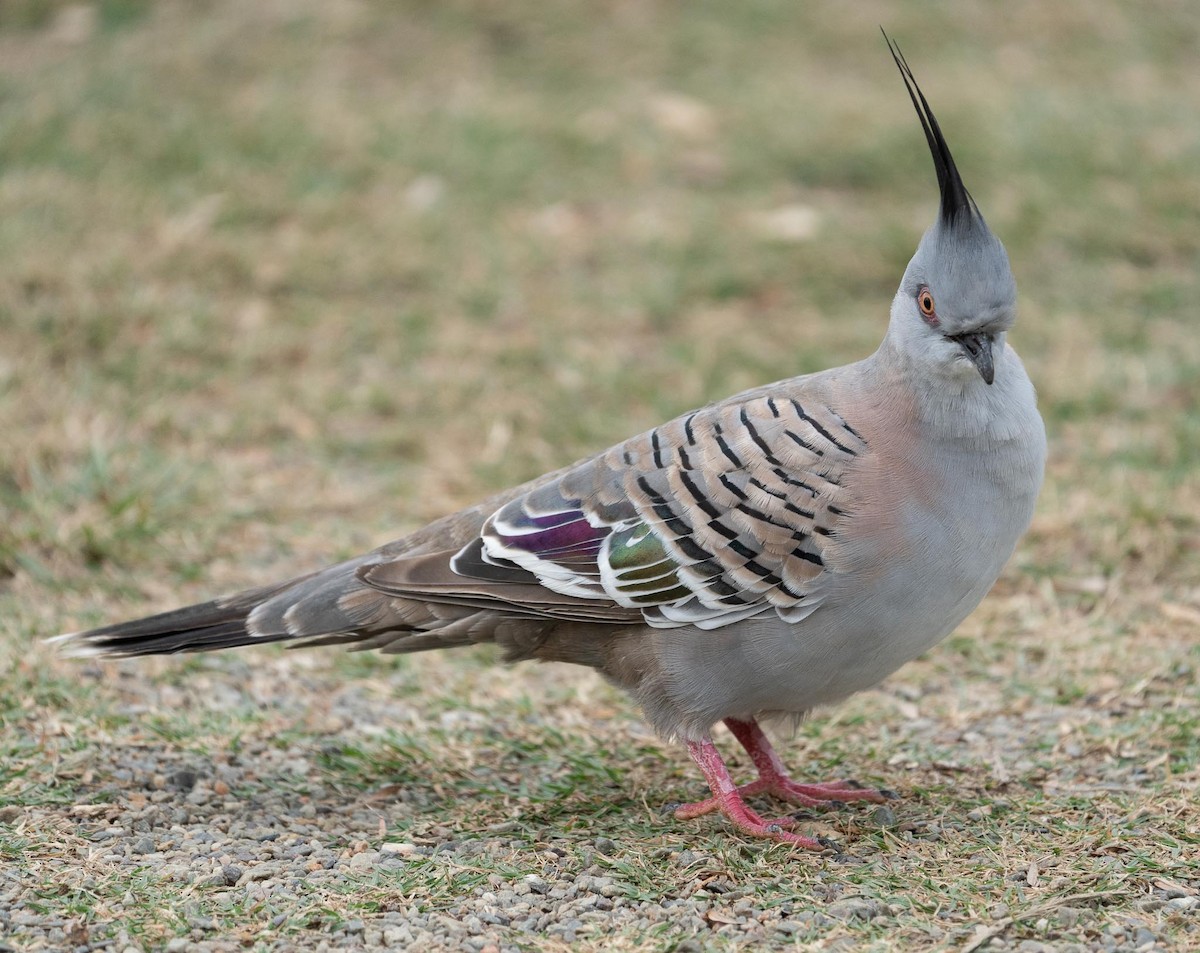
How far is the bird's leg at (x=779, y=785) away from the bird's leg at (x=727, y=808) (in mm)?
152

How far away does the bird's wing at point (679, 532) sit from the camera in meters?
3.53

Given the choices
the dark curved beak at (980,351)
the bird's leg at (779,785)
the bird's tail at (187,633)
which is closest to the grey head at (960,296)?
the dark curved beak at (980,351)

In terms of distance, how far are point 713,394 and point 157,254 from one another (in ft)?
9.21

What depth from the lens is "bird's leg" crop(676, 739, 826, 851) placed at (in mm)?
3572

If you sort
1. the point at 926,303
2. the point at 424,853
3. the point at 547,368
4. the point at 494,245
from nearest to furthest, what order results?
the point at 424,853 → the point at 926,303 → the point at 547,368 → the point at 494,245

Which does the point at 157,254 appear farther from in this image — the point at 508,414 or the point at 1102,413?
the point at 1102,413

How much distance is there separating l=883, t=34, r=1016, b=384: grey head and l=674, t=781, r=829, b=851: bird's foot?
1.15 meters

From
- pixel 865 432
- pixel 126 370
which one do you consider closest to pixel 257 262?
pixel 126 370

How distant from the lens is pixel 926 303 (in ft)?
11.8

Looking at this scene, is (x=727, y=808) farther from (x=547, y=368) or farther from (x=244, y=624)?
(x=547, y=368)

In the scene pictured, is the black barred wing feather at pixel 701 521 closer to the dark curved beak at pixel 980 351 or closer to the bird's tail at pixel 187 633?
the dark curved beak at pixel 980 351

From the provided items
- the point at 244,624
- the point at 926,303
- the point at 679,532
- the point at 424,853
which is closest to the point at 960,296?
the point at 926,303

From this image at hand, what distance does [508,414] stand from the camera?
248 inches

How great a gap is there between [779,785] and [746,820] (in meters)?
0.30
